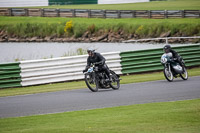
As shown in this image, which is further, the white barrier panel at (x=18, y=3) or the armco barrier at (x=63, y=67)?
the white barrier panel at (x=18, y=3)

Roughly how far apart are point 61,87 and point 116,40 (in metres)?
33.5

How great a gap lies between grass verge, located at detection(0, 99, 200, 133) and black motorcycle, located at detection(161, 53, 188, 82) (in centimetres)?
470

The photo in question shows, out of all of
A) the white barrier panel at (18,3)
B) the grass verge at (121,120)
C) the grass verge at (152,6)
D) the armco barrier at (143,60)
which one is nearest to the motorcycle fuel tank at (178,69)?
the armco barrier at (143,60)

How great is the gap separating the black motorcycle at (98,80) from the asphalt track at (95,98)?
176 millimetres

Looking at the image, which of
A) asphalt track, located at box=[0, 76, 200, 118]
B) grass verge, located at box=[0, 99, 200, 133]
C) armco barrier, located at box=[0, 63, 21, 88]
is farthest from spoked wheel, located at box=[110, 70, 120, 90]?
armco barrier, located at box=[0, 63, 21, 88]

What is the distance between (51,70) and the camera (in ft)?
60.5

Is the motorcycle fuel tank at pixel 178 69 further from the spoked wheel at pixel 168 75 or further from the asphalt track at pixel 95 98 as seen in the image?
the asphalt track at pixel 95 98

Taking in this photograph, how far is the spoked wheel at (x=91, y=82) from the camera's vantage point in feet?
48.7

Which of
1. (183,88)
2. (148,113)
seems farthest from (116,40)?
(148,113)

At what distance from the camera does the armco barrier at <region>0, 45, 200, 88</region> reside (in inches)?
709

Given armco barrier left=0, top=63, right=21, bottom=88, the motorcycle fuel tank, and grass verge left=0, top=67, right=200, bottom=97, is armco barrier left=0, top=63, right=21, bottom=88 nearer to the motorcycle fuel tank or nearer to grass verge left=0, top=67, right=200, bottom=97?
grass verge left=0, top=67, right=200, bottom=97

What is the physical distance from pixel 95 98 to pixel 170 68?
160 inches

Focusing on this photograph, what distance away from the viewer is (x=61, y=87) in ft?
55.9

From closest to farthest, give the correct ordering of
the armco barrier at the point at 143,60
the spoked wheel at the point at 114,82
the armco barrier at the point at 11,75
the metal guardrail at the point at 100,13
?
the spoked wheel at the point at 114,82 < the armco barrier at the point at 11,75 < the armco barrier at the point at 143,60 < the metal guardrail at the point at 100,13
